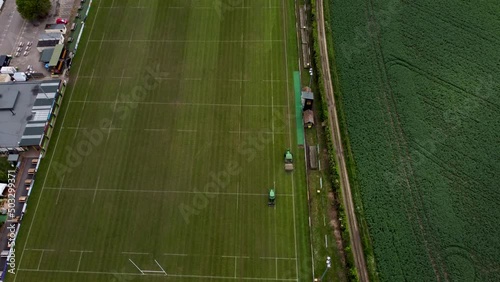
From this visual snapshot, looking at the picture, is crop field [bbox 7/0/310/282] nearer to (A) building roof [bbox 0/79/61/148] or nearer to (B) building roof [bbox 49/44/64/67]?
(A) building roof [bbox 0/79/61/148]

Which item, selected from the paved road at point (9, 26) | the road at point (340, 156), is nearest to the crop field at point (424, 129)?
the road at point (340, 156)

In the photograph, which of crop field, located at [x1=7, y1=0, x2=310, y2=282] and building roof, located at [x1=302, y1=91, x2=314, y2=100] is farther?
building roof, located at [x1=302, y1=91, x2=314, y2=100]

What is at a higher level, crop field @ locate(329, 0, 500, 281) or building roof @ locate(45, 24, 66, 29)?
building roof @ locate(45, 24, 66, 29)

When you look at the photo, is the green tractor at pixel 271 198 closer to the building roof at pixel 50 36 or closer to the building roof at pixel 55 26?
the building roof at pixel 50 36

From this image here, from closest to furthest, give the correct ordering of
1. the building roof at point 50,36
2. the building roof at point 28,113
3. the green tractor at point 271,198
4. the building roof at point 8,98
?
the green tractor at point 271,198 < the building roof at point 28,113 < the building roof at point 8,98 < the building roof at point 50,36

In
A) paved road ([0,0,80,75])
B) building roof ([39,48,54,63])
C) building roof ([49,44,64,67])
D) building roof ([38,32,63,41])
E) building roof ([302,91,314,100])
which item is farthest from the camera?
building roof ([38,32,63,41])

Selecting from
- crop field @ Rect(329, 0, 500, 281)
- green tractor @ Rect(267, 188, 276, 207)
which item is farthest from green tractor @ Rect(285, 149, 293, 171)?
crop field @ Rect(329, 0, 500, 281)

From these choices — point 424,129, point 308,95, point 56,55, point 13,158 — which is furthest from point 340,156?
point 56,55
